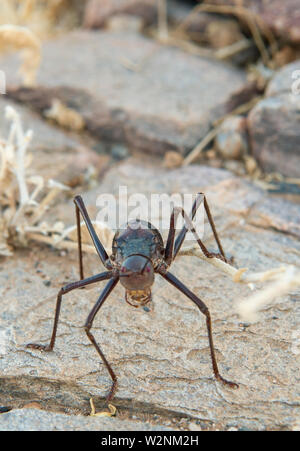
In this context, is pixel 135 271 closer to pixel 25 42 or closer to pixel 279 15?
pixel 25 42

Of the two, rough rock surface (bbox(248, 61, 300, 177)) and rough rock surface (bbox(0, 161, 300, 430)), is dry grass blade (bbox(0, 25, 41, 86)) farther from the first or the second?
rough rock surface (bbox(248, 61, 300, 177))

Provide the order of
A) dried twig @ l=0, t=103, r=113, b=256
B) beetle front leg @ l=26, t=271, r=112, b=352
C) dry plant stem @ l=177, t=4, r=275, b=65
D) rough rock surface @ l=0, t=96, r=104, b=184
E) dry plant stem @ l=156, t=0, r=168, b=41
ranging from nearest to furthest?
beetle front leg @ l=26, t=271, r=112, b=352 < dried twig @ l=0, t=103, r=113, b=256 < rough rock surface @ l=0, t=96, r=104, b=184 < dry plant stem @ l=177, t=4, r=275, b=65 < dry plant stem @ l=156, t=0, r=168, b=41

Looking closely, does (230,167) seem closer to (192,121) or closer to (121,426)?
(192,121)

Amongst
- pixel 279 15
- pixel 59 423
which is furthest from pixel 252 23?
pixel 59 423

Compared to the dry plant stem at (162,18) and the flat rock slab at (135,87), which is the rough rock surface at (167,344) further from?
the dry plant stem at (162,18)

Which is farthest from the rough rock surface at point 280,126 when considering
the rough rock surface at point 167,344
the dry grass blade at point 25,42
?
the dry grass blade at point 25,42

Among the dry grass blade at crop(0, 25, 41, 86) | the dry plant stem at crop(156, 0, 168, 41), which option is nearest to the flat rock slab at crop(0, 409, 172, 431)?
the dry grass blade at crop(0, 25, 41, 86)
